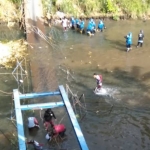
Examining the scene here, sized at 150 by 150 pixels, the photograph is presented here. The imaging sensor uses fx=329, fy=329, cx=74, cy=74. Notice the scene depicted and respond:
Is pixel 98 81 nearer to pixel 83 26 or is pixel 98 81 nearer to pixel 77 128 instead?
pixel 77 128

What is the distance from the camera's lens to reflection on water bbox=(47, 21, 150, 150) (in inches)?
512

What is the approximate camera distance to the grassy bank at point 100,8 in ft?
89.7

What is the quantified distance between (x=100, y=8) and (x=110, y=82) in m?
12.5

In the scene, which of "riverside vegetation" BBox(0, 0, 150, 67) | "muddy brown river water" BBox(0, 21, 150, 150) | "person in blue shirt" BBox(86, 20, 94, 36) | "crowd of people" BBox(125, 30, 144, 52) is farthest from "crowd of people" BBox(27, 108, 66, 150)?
"riverside vegetation" BBox(0, 0, 150, 67)

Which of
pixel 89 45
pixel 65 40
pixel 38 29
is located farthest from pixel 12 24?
pixel 89 45

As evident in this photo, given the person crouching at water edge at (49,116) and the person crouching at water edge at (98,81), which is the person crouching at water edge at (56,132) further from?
the person crouching at water edge at (98,81)

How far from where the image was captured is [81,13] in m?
27.8

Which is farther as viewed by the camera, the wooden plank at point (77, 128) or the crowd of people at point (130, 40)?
the crowd of people at point (130, 40)

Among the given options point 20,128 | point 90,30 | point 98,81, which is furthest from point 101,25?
point 20,128

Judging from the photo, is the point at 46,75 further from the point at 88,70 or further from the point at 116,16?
the point at 116,16

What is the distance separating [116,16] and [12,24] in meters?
8.68

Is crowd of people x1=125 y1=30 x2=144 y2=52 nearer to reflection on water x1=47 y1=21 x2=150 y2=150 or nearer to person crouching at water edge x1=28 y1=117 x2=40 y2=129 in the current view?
reflection on water x1=47 y1=21 x2=150 y2=150

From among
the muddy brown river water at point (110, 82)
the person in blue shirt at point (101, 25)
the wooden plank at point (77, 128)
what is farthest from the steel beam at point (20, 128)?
the person in blue shirt at point (101, 25)

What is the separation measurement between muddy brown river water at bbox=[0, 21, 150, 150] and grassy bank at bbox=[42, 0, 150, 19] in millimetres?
1849
